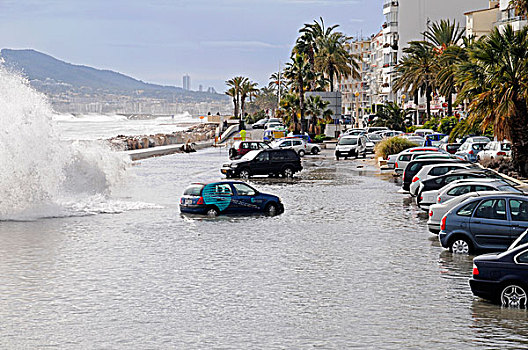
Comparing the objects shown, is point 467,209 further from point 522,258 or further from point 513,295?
point 522,258

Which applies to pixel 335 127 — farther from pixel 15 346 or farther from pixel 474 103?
pixel 15 346

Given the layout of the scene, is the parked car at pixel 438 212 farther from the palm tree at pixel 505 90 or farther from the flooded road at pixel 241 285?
the palm tree at pixel 505 90

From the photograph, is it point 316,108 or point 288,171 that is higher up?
point 316,108

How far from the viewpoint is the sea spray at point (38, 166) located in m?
30.4

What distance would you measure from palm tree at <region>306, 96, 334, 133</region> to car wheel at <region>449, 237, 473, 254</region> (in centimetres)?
7395

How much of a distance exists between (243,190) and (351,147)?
3669 cm

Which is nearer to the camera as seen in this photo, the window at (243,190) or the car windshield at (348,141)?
the window at (243,190)

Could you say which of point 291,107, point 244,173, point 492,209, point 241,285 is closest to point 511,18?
point 291,107

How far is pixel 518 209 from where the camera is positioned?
712 inches

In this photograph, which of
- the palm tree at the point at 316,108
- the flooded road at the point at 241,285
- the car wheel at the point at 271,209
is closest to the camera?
the flooded road at the point at 241,285

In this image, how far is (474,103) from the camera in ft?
134

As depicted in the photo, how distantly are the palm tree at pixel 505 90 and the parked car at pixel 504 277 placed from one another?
27.4m

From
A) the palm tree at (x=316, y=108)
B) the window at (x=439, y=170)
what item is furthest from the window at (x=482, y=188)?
the palm tree at (x=316, y=108)

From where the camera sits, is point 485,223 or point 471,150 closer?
point 485,223
